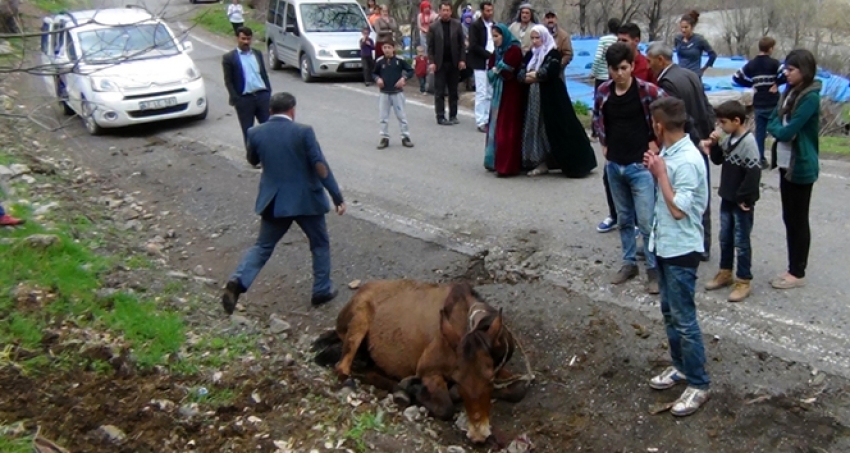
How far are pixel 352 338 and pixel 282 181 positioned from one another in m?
1.53

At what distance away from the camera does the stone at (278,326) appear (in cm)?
623

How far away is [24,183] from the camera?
945 cm

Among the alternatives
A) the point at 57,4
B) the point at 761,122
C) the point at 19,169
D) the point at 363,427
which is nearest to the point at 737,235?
the point at 363,427

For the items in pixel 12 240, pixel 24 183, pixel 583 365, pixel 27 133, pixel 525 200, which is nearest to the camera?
pixel 583 365

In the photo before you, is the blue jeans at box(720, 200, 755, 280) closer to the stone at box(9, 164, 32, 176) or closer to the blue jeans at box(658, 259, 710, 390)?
the blue jeans at box(658, 259, 710, 390)

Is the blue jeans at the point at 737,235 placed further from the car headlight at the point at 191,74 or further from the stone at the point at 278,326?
Result: the car headlight at the point at 191,74

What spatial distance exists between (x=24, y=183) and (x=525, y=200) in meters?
5.98

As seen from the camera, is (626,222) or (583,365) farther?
(626,222)

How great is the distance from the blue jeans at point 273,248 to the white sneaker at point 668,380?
2938 millimetres

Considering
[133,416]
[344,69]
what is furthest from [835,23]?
[133,416]

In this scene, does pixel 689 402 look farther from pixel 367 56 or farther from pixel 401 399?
pixel 367 56

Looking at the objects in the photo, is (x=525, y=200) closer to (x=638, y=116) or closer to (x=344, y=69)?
(x=638, y=116)

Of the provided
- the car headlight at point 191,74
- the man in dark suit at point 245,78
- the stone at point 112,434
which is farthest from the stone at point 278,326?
the car headlight at point 191,74

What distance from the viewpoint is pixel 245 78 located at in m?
10.4
